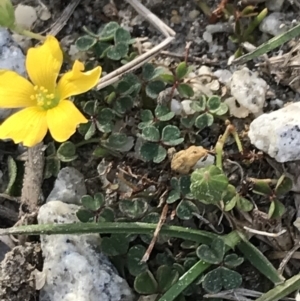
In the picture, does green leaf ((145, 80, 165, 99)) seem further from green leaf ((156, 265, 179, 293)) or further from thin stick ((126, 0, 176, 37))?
green leaf ((156, 265, 179, 293))

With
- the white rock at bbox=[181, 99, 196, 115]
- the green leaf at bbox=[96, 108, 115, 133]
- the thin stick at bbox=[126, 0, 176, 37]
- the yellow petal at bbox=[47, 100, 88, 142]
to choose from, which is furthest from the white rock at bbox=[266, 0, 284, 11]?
the yellow petal at bbox=[47, 100, 88, 142]

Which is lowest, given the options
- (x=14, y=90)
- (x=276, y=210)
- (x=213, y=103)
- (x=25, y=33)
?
(x=276, y=210)

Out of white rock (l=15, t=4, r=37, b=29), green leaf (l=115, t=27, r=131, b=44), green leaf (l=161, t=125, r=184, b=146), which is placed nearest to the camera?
green leaf (l=161, t=125, r=184, b=146)

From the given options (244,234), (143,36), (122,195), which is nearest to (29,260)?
(122,195)

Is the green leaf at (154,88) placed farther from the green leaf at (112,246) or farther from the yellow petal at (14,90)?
the green leaf at (112,246)

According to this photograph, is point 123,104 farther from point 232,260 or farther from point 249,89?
point 232,260

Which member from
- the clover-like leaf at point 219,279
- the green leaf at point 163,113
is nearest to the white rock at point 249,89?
the green leaf at point 163,113

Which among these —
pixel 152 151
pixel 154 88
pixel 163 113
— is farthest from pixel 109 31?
pixel 152 151
